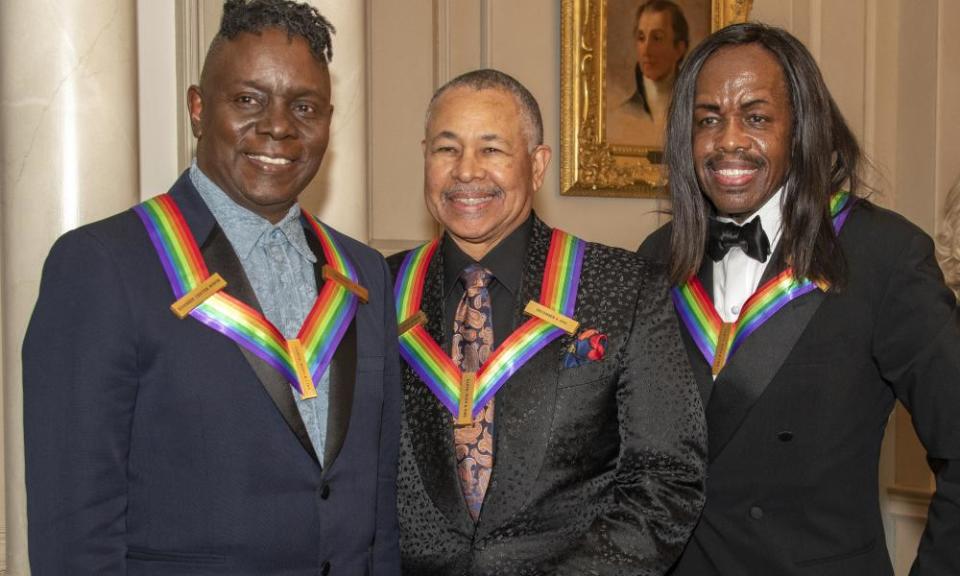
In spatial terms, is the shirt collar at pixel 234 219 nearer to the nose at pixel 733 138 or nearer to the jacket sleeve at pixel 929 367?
the nose at pixel 733 138

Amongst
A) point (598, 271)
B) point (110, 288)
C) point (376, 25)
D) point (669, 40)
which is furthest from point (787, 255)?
point (669, 40)

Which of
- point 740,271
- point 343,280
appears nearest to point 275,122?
point 343,280

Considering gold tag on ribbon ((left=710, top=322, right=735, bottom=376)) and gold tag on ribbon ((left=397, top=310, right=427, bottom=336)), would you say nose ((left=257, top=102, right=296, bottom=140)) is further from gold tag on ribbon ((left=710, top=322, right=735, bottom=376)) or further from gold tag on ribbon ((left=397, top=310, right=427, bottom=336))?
gold tag on ribbon ((left=710, top=322, right=735, bottom=376))

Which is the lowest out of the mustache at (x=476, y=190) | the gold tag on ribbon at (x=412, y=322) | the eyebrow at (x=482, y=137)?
the gold tag on ribbon at (x=412, y=322)

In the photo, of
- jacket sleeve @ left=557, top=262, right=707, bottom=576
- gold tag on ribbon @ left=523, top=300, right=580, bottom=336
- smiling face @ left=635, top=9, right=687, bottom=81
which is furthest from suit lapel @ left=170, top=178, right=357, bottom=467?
smiling face @ left=635, top=9, right=687, bottom=81

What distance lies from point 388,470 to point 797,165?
1.12 metres

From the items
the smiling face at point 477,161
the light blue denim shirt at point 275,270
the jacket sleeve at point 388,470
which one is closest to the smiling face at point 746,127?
the smiling face at point 477,161

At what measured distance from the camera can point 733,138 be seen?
91.7 inches

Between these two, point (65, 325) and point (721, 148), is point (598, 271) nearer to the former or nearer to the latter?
point (721, 148)

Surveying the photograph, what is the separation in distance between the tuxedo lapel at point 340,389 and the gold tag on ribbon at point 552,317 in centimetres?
36

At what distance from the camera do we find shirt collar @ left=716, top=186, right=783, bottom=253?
2365mm

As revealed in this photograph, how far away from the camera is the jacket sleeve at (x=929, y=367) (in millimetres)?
2125

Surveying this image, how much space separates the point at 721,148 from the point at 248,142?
1035 mm

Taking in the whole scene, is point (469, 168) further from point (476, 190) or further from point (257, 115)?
point (257, 115)
